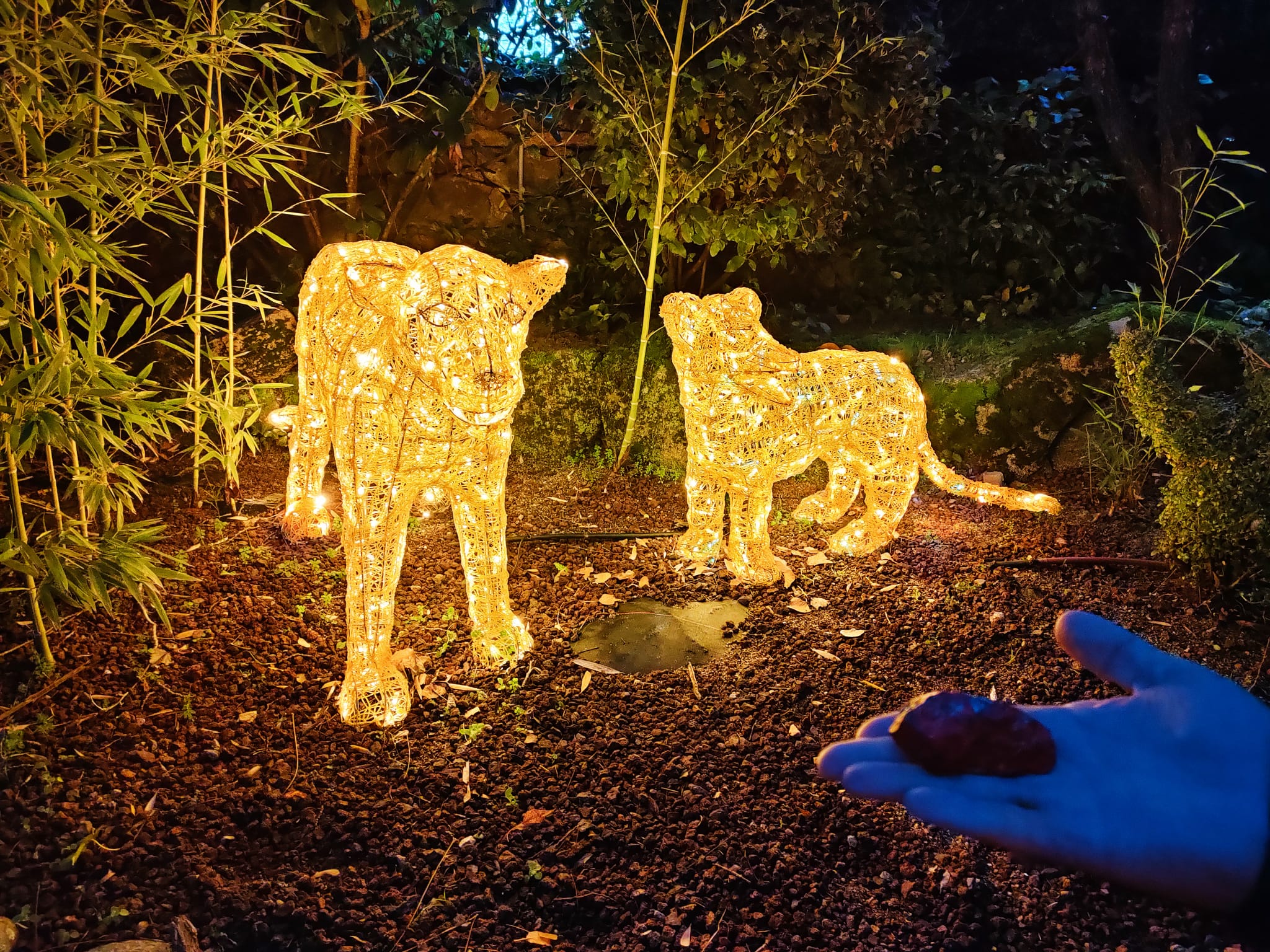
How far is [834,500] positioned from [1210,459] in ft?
4.43

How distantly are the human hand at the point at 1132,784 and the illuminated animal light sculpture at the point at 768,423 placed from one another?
1703 mm

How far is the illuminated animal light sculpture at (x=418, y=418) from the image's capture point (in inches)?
80.0

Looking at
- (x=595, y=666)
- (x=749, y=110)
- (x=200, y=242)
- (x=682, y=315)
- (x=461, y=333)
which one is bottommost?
(x=595, y=666)

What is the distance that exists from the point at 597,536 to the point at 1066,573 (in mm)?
1890

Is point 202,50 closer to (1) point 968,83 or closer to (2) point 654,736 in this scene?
(2) point 654,736

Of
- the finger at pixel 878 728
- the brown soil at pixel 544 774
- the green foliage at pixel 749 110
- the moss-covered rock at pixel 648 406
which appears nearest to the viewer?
the finger at pixel 878 728

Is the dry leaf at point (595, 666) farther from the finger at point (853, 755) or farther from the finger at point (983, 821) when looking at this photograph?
the finger at point (983, 821)

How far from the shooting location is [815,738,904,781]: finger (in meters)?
1.23

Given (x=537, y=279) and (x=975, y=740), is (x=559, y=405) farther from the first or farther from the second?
(x=975, y=740)

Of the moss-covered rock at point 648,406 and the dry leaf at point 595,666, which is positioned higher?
the moss-covered rock at point 648,406

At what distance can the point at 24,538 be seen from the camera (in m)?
2.25

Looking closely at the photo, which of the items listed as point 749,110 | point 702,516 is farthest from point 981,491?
point 749,110

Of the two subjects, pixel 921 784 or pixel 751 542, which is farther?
pixel 751 542

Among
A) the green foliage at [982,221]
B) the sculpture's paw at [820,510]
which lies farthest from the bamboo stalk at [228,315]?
the green foliage at [982,221]
